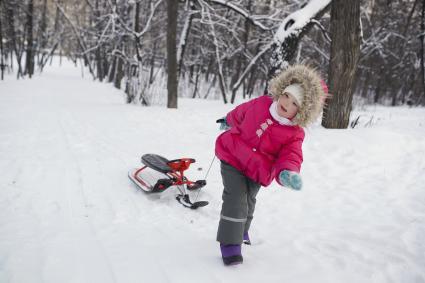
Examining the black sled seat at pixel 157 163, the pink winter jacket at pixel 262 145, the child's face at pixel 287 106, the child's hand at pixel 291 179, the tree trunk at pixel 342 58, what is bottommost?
the black sled seat at pixel 157 163

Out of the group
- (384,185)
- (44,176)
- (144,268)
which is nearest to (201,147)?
(44,176)

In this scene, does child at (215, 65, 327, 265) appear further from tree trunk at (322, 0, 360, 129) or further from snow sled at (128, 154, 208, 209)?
tree trunk at (322, 0, 360, 129)

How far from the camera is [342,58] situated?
18.9 feet

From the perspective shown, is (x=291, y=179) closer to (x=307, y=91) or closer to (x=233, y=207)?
(x=233, y=207)

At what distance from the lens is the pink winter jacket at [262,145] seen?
2371 mm

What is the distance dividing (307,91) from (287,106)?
0.62 ft

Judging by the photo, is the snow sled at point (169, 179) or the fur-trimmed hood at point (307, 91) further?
the snow sled at point (169, 179)

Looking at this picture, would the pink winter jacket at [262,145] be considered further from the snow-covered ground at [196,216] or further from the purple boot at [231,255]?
the snow-covered ground at [196,216]

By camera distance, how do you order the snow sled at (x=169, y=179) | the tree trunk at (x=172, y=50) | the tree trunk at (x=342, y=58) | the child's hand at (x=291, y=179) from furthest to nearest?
the tree trunk at (x=172, y=50)
the tree trunk at (x=342, y=58)
the snow sled at (x=169, y=179)
the child's hand at (x=291, y=179)

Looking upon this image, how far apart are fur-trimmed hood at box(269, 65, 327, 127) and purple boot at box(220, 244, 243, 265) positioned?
107 cm

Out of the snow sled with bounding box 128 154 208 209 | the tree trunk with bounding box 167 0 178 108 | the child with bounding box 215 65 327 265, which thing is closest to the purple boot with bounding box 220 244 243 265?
the child with bounding box 215 65 327 265

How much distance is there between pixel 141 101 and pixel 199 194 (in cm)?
791

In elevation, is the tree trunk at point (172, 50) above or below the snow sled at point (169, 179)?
above

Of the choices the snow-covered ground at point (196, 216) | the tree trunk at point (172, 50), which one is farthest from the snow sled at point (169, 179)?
the tree trunk at point (172, 50)
